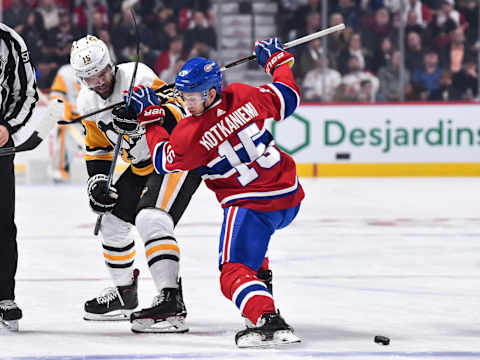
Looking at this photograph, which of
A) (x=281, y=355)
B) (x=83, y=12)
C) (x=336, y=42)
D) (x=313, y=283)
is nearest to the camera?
(x=281, y=355)

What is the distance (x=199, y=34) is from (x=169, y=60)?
Result: 38 centimetres

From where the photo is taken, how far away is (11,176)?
10.8 ft

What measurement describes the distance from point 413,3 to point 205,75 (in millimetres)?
6453

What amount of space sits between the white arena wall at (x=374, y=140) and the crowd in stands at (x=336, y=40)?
0.18 m

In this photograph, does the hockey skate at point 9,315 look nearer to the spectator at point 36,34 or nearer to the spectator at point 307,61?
the spectator at point 307,61

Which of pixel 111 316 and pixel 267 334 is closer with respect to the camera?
pixel 267 334

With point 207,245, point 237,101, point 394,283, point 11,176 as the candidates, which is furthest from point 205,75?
point 207,245

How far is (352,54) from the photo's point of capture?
909cm

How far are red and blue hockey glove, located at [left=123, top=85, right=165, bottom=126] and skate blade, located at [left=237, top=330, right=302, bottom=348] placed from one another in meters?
0.74

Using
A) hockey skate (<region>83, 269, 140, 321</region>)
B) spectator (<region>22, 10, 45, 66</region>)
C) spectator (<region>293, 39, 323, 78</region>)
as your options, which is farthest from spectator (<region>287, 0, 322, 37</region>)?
hockey skate (<region>83, 269, 140, 321</region>)

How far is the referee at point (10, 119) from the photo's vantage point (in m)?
3.27

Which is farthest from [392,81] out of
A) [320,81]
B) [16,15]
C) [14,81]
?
[14,81]

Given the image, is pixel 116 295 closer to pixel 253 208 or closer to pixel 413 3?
pixel 253 208

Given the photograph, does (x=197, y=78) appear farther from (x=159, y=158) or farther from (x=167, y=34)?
(x=167, y=34)
